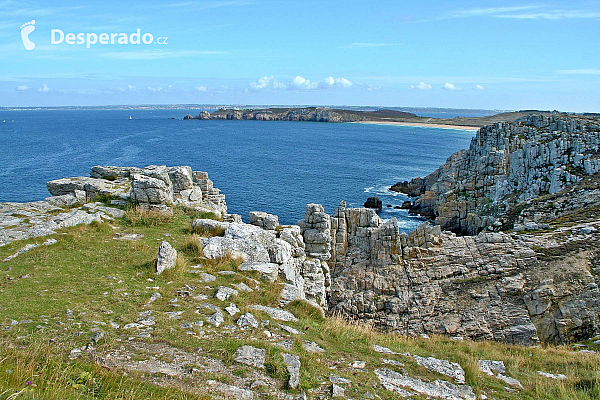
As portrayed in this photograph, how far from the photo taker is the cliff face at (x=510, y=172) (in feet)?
159

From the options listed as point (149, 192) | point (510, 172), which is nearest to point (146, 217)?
point (149, 192)

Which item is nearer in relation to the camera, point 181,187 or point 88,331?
point 88,331

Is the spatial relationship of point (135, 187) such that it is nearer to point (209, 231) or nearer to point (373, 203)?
point (209, 231)

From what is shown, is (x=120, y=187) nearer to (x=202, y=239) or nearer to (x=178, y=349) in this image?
(x=202, y=239)

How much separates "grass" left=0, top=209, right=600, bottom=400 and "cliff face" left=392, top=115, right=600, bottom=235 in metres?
32.5

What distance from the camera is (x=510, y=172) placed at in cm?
5947

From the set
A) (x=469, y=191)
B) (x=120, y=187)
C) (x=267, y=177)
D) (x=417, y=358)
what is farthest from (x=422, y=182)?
(x=417, y=358)

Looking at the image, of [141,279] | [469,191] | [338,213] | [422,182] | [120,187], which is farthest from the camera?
[422,182]

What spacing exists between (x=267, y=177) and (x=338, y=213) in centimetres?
5848

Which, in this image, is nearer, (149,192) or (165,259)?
(165,259)

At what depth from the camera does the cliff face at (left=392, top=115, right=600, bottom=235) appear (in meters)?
48.6

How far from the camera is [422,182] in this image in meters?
86.1

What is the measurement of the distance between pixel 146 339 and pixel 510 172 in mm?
60579

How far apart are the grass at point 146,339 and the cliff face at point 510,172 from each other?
1279 inches
